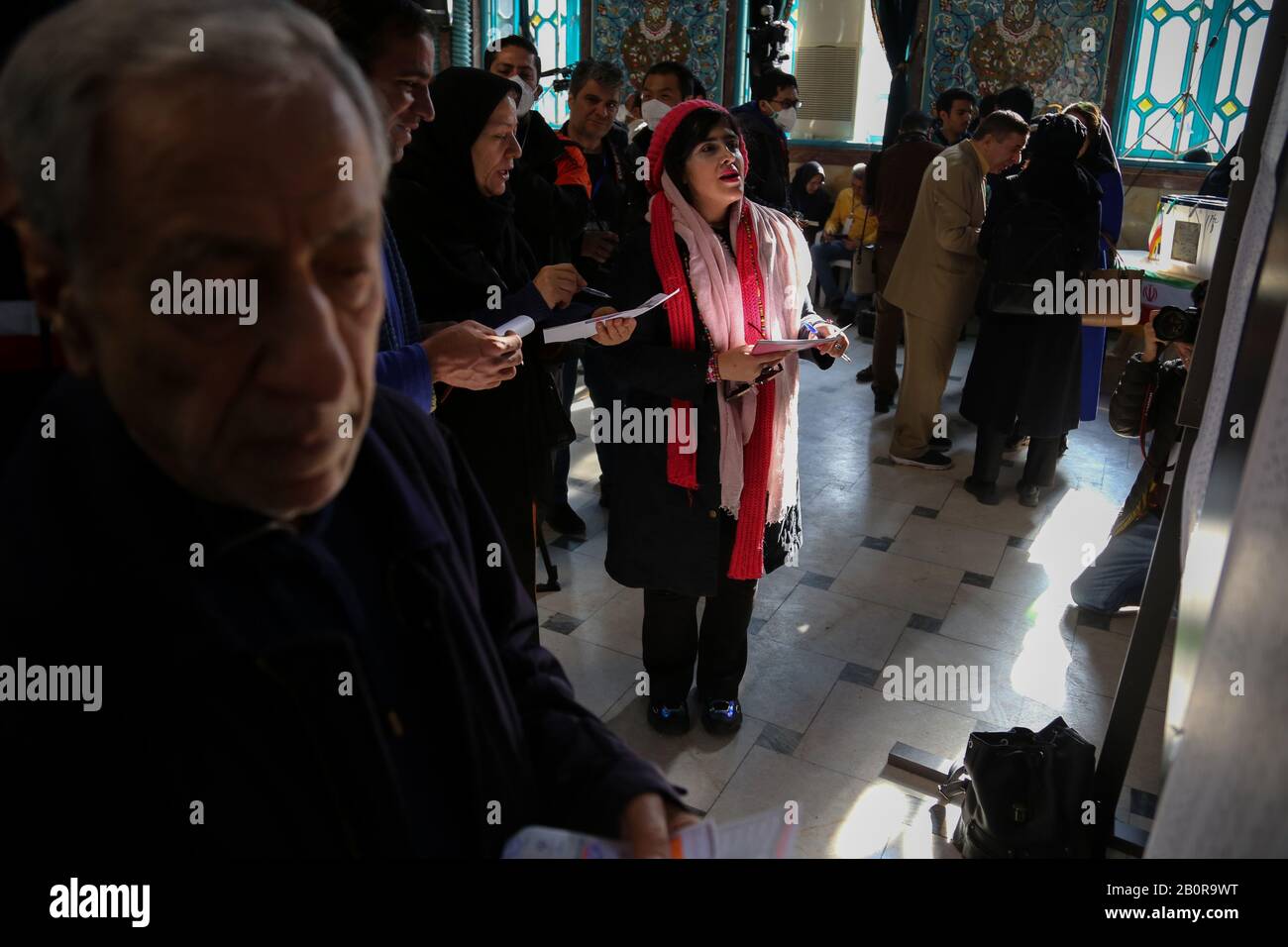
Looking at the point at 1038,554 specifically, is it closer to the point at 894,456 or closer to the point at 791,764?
the point at 894,456

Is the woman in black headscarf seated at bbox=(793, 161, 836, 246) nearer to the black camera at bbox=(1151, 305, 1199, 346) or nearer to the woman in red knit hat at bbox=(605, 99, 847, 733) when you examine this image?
the woman in red knit hat at bbox=(605, 99, 847, 733)

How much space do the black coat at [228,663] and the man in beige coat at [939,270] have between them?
447 cm

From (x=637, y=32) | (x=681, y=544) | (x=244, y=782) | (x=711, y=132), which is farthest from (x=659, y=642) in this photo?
(x=637, y=32)

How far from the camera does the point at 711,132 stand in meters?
2.49

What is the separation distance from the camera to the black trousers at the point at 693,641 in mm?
2758

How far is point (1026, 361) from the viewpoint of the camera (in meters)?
4.52

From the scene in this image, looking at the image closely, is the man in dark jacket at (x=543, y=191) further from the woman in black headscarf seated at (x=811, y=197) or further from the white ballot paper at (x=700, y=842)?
the woman in black headscarf seated at (x=811, y=197)

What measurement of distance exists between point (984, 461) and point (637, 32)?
769 centimetres

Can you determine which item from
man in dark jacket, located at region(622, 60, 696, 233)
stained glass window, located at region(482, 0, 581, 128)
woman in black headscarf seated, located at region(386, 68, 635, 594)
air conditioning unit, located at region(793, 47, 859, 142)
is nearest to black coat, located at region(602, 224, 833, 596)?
woman in black headscarf seated, located at region(386, 68, 635, 594)

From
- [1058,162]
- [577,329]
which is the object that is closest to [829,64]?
[1058,162]

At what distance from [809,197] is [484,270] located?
7576 millimetres

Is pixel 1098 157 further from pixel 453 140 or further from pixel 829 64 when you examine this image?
pixel 829 64

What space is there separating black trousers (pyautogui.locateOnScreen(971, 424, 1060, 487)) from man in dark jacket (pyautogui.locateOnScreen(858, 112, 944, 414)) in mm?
1385

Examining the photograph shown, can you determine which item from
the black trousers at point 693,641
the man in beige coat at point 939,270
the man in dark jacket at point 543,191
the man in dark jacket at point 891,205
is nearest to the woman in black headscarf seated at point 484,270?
the black trousers at point 693,641
